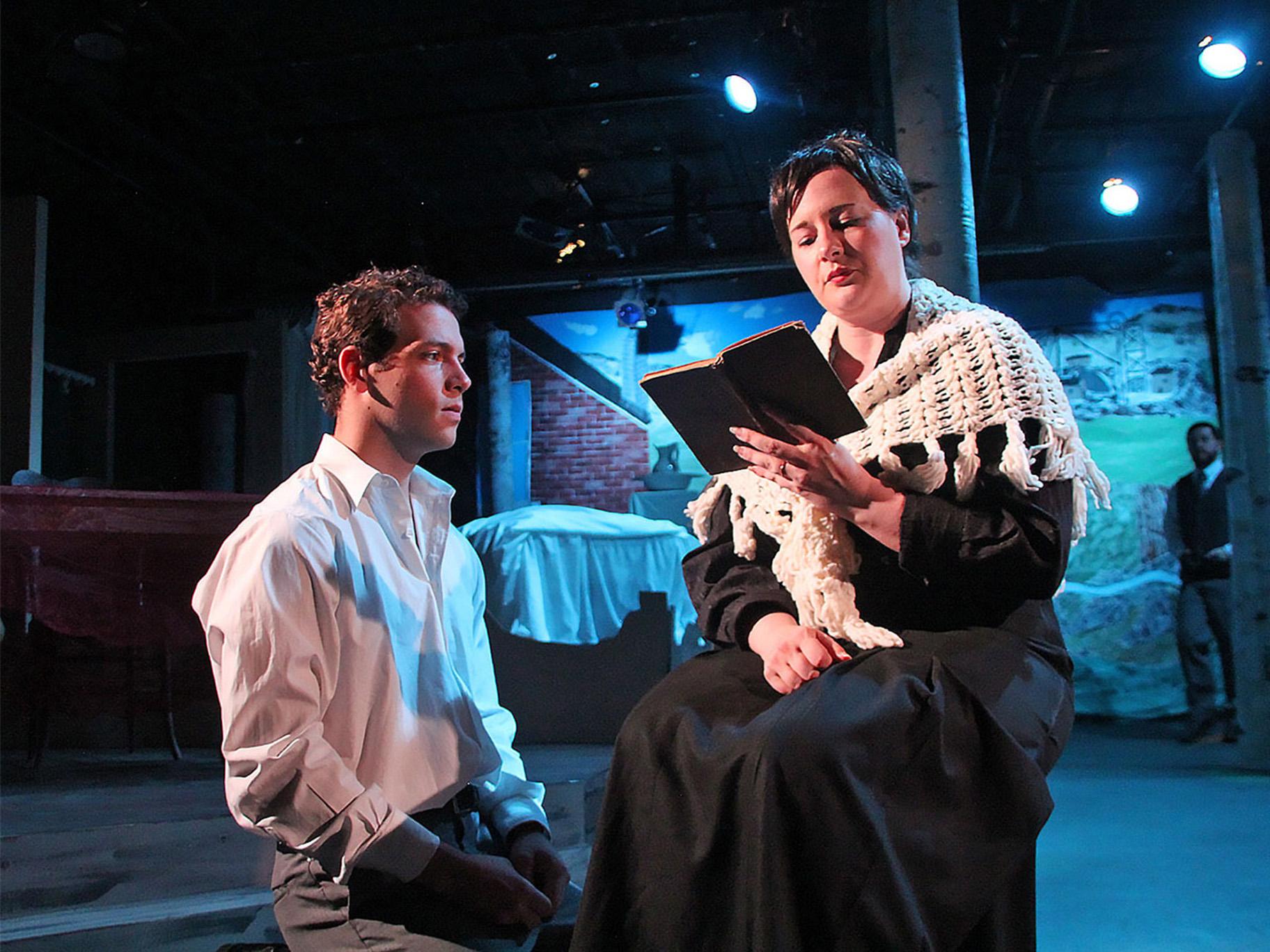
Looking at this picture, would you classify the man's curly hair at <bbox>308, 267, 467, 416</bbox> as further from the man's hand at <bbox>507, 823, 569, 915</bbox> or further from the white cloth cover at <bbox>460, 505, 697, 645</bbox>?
the white cloth cover at <bbox>460, 505, 697, 645</bbox>

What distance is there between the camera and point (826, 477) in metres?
1.20

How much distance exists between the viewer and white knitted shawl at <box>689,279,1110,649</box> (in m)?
1.22

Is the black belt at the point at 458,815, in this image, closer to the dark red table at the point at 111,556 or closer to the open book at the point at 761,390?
the open book at the point at 761,390

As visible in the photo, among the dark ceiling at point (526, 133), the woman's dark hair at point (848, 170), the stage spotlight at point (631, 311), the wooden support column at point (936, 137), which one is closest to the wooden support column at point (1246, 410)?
the dark ceiling at point (526, 133)

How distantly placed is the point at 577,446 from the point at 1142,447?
4.82 meters

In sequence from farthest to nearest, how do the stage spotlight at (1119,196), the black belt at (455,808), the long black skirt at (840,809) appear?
the stage spotlight at (1119,196), the black belt at (455,808), the long black skirt at (840,809)

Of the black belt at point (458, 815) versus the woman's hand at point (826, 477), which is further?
the black belt at point (458, 815)

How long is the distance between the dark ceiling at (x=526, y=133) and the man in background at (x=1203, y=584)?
89.3 inches

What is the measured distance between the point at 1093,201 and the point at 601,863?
8.84m

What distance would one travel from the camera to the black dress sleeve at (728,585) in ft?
4.42

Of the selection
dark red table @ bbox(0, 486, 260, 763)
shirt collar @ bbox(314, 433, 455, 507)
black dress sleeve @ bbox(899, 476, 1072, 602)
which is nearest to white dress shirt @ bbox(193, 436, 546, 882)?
shirt collar @ bbox(314, 433, 455, 507)

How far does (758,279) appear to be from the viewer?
9.05 meters

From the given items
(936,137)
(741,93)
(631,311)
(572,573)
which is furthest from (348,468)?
(631,311)

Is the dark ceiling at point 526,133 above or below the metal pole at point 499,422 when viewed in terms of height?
above
